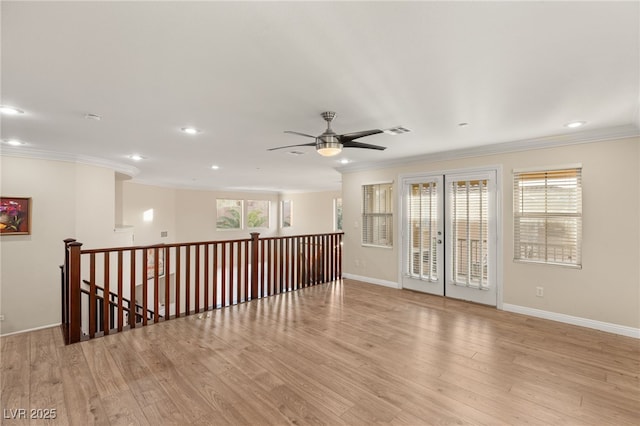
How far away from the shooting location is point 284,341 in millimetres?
3236

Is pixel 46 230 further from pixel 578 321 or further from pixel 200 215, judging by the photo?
pixel 578 321

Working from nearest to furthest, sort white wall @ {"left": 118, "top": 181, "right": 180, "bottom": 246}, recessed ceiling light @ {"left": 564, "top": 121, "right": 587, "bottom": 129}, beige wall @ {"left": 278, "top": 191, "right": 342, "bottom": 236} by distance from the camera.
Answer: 1. recessed ceiling light @ {"left": 564, "top": 121, "right": 587, "bottom": 129}
2. white wall @ {"left": 118, "top": 181, "right": 180, "bottom": 246}
3. beige wall @ {"left": 278, "top": 191, "right": 342, "bottom": 236}

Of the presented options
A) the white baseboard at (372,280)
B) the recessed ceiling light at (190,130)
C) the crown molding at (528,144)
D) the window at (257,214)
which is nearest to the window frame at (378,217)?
the crown molding at (528,144)

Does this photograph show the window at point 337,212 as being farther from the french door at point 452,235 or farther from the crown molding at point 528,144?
the french door at point 452,235

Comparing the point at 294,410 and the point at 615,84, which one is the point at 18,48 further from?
the point at 615,84

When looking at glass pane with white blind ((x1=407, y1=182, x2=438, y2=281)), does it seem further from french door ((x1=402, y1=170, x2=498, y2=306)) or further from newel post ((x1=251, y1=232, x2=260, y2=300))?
newel post ((x1=251, y1=232, x2=260, y2=300))

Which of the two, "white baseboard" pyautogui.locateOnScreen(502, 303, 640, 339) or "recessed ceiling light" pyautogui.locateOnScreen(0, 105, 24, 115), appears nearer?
"recessed ceiling light" pyautogui.locateOnScreen(0, 105, 24, 115)

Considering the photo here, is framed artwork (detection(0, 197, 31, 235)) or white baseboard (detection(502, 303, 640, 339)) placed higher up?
framed artwork (detection(0, 197, 31, 235))

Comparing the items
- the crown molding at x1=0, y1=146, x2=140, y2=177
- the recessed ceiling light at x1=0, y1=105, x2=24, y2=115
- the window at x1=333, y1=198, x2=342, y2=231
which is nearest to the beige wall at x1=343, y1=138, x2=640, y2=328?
the recessed ceiling light at x1=0, y1=105, x2=24, y2=115

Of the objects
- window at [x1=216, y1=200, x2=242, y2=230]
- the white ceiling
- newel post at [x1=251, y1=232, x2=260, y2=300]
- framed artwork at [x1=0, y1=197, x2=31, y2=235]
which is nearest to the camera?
the white ceiling

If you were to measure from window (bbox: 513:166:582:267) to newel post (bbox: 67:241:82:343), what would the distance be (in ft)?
17.9

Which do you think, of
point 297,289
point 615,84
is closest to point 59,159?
point 297,289

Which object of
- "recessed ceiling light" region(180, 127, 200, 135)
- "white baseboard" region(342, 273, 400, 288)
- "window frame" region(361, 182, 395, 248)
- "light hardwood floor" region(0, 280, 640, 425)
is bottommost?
"light hardwood floor" region(0, 280, 640, 425)

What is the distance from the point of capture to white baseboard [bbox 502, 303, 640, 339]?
3.47 m
